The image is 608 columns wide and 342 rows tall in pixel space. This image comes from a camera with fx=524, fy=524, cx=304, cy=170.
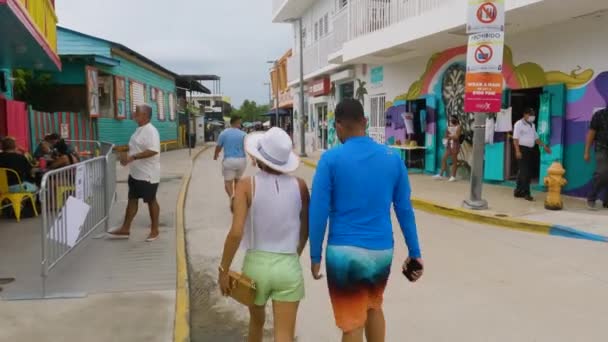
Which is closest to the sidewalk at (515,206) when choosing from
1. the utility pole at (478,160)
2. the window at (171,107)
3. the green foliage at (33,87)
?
the utility pole at (478,160)

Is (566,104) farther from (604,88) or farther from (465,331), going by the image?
(465,331)

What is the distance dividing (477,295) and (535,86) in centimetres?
702

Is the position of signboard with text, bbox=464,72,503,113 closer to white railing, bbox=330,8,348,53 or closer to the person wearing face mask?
the person wearing face mask

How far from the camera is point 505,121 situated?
11172 millimetres

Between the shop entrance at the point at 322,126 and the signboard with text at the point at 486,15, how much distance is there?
15.3 meters

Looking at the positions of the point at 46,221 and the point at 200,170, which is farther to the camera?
the point at 200,170

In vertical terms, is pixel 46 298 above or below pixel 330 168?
below

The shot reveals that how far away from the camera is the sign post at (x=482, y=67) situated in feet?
27.0

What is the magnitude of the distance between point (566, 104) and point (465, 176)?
3.52 meters

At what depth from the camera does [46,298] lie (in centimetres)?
Answer: 453

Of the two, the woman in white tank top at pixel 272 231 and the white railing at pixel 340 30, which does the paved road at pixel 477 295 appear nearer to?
the woman in white tank top at pixel 272 231

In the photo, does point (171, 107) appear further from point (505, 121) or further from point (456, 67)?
point (505, 121)

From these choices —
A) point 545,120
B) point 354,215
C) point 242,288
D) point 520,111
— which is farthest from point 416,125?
point 242,288

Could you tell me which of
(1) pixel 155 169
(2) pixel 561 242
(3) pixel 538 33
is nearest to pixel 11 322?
(1) pixel 155 169
